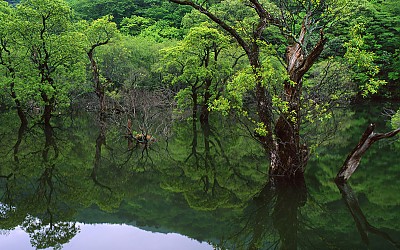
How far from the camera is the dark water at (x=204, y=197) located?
8.24 metres

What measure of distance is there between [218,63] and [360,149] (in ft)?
61.3

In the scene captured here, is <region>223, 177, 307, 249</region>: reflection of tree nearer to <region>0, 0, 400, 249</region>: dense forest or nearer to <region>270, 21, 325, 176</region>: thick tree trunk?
<region>0, 0, 400, 249</region>: dense forest

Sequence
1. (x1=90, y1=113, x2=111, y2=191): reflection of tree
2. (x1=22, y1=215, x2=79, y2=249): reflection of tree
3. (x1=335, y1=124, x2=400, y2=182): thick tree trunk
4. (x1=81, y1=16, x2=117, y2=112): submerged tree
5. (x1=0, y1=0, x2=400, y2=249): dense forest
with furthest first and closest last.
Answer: (x1=81, y1=16, x2=117, y2=112): submerged tree, (x1=90, y1=113, x2=111, y2=191): reflection of tree, (x1=335, y1=124, x2=400, y2=182): thick tree trunk, (x1=0, y1=0, x2=400, y2=249): dense forest, (x1=22, y1=215, x2=79, y2=249): reflection of tree

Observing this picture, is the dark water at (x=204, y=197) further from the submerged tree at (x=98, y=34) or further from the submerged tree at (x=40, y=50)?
the submerged tree at (x=98, y=34)

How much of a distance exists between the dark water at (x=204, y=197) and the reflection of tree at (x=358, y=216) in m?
0.02

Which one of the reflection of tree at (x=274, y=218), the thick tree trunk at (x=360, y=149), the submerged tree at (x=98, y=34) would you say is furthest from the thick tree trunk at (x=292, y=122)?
the submerged tree at (x=98, y=34)

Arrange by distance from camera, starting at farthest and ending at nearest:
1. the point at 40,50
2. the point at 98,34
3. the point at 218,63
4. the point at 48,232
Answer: the point at 98,34
the point at 218,63
the point at 40,50
the point at 48,232

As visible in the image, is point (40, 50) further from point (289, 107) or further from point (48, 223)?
point (289, 107)

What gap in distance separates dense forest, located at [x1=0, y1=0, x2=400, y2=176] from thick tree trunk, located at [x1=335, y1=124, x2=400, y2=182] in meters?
1.09

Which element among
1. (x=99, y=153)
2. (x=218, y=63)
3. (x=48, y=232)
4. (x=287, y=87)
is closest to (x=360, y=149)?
(x=287, y=87)

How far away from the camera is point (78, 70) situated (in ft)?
88.9

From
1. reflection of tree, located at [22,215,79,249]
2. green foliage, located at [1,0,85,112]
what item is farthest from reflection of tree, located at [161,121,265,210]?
green foliage, located at [1,0,85,112]

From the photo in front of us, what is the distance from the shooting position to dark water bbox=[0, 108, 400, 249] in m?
8.24

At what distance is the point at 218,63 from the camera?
2836cm
